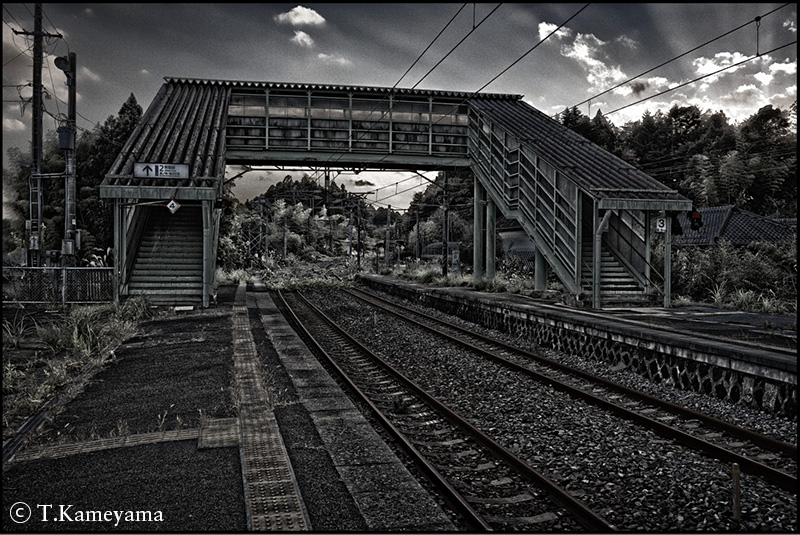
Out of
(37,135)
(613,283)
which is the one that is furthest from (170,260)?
(613,283)

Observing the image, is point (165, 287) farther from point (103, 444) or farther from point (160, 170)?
point (103, 444)

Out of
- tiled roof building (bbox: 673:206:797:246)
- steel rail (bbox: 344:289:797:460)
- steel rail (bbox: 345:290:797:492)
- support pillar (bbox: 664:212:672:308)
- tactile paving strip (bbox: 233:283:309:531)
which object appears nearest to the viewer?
tactile paving strip (bbox: 233:283:309:531)

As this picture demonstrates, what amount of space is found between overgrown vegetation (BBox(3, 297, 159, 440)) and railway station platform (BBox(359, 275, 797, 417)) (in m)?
9.28

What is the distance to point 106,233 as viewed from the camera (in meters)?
35.1

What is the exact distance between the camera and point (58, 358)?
10242mm

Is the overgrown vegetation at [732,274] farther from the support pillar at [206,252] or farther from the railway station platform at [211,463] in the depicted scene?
the support pillar at [206,252]

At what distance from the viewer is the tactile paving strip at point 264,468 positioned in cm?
443

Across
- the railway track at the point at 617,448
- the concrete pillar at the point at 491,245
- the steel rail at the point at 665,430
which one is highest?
the concrete pillar at the point at 491,245

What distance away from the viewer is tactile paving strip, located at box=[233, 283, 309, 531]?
4.43 metres

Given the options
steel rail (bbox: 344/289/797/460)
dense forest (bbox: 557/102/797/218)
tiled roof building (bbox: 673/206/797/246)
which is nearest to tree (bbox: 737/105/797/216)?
dense forest (bbox: 557/102/797/218)

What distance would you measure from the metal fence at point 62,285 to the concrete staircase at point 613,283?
14494 millimetres

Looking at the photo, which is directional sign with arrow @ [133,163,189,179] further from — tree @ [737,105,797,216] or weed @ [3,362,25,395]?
tree @ [737,105,797,216]

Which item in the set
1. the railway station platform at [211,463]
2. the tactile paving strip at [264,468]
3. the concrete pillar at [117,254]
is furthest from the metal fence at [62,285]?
the tactile paving strip at [264,468]

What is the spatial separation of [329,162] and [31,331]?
16.5m
